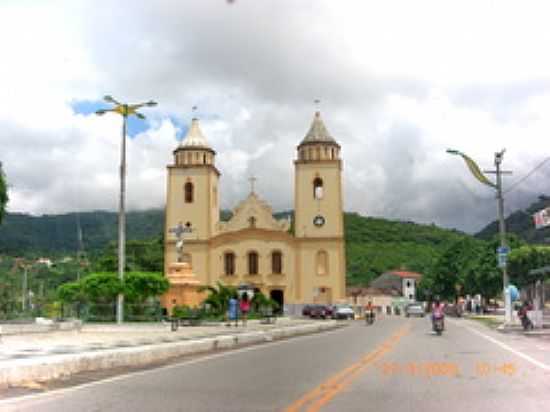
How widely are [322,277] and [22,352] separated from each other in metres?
44.8

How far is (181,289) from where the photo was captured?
1537 inches

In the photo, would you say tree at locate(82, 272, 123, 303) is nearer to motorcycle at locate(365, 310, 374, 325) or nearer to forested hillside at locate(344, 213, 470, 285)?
motorcycle at locate(365, 310, 374, 325)

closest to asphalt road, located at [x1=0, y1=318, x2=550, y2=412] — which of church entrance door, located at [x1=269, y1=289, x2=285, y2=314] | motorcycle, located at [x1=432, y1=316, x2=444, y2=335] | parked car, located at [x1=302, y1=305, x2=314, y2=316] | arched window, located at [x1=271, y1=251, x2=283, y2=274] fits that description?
motorcycle, located at [x1=432, y1=316, x2=444, y2=335]

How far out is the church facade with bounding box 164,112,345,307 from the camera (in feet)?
185

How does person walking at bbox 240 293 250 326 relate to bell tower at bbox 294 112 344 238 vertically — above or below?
below

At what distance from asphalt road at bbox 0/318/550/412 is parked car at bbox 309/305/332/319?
34.7 meters

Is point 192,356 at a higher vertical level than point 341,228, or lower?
lower

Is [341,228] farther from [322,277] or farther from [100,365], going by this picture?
[100,365]

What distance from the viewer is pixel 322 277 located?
56438mm

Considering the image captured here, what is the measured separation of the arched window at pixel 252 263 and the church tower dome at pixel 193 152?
937cm

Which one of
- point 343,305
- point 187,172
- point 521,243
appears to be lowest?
point 343,305

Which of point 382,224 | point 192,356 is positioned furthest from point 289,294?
point 382,224

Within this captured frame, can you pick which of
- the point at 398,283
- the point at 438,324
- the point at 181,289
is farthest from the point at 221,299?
the point at 398,283

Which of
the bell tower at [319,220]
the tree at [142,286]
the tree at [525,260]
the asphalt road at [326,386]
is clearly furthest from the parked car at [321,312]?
the asphalt road at [326,386]
